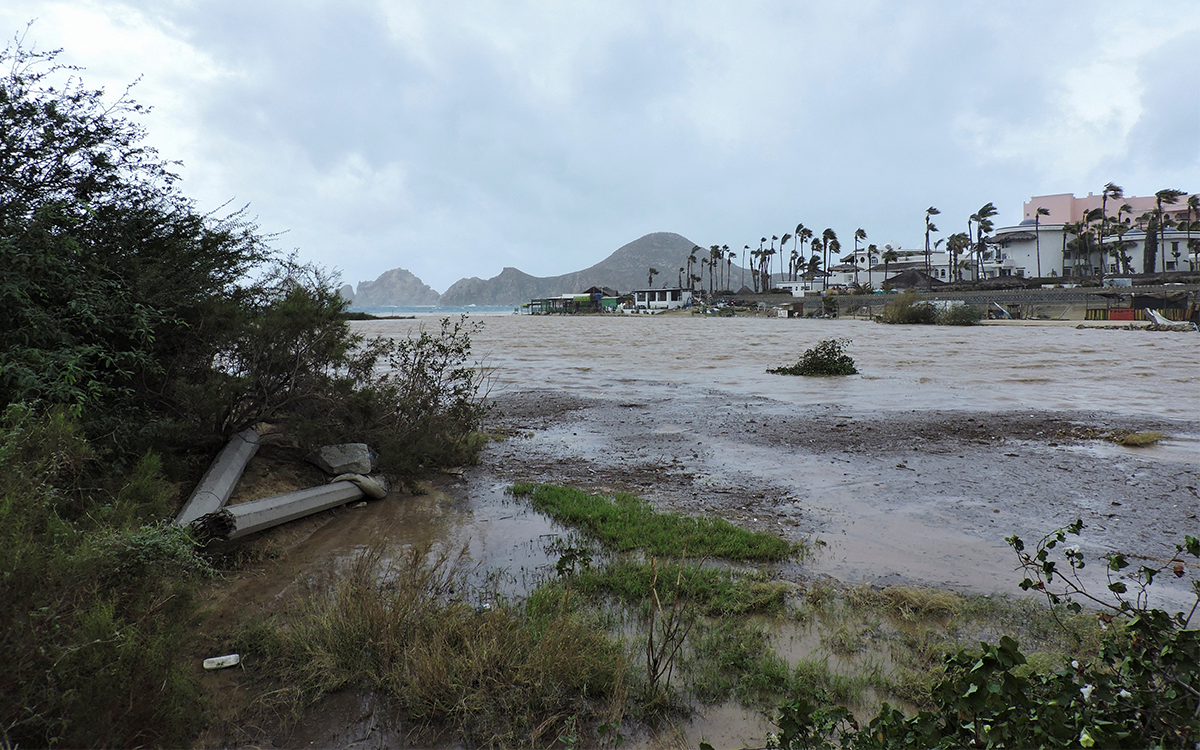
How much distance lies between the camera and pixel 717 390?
16750 millimetres

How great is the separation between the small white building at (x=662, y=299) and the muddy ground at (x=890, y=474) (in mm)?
100149

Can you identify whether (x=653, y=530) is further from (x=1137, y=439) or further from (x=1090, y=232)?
(x=1090, y=232)

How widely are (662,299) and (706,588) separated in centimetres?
11359

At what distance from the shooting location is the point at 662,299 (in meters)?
117

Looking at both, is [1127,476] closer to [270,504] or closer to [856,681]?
[856,681]

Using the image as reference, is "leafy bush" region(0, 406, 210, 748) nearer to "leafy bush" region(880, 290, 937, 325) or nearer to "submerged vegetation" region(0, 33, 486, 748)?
"submerged vegetation" region(0, 33, 486, 748)

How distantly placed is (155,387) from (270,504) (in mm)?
1861

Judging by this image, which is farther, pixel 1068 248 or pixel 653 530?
pixel 1068 248

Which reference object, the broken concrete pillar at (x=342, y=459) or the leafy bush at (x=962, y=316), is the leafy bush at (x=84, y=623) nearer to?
the broken concrete pillar at (x=342, y=459)

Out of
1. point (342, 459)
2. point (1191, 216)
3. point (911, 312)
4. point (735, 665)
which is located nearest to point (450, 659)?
point (735, 665)

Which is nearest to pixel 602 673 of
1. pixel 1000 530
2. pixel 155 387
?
pixel 1000 530

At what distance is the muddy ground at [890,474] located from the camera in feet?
19.2

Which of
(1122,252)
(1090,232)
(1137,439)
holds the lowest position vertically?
(1137,439)

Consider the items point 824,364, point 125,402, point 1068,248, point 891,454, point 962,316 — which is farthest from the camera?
point 1068,248
